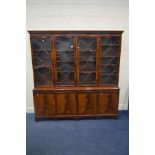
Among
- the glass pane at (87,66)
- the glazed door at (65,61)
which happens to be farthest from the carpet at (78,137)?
the glass pane at (87,66)

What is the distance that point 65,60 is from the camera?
4.60 m

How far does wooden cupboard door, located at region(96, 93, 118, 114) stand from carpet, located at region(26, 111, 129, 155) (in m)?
0.22

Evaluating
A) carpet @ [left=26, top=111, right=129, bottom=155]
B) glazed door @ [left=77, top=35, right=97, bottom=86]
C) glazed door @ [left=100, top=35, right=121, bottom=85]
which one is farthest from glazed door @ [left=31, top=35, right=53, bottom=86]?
glazed door @ [left=100, top=35, right=121, bottom=85]

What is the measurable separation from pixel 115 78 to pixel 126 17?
1509 millimetres

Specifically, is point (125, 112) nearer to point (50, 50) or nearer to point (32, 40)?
point (50, 50)

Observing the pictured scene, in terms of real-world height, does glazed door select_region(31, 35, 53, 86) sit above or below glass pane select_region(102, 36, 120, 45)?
below

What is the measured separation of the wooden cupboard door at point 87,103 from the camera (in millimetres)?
4578

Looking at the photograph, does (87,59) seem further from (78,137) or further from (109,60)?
(78,137)

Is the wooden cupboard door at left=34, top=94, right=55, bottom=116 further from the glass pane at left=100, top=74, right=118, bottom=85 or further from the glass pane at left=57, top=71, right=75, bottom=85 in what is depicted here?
the glass pane at left=100, top=74, right=118, bottom=85

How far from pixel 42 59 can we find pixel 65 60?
502mm

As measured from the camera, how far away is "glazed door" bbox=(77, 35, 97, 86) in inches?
181

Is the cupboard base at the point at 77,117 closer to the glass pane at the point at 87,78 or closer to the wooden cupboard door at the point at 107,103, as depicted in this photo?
the wooden cupboard door at the point at 107,103

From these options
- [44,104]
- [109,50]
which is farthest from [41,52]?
[109,50]
